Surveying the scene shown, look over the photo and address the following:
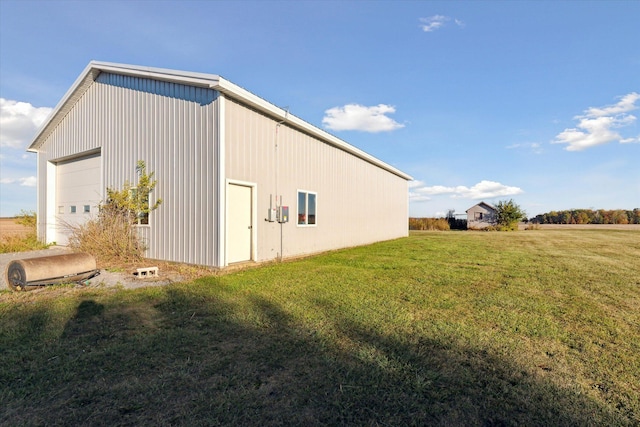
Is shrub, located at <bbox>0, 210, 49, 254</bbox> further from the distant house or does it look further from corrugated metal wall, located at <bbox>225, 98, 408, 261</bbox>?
the distant house

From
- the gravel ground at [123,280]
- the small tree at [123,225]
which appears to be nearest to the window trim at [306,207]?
the small tree at [123,225]

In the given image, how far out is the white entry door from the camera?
8414 millimetres

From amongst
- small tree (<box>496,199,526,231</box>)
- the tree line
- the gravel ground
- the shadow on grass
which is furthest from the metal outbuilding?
the tree line

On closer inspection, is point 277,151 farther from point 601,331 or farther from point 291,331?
point 601,331

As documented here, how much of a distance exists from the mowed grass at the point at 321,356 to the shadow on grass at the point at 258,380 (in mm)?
14

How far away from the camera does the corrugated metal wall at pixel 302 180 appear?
8.76 meters

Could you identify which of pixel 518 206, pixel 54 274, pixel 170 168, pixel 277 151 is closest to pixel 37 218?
pixel 170 168

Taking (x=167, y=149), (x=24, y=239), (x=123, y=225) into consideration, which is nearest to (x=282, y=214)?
(x=167, y=149)

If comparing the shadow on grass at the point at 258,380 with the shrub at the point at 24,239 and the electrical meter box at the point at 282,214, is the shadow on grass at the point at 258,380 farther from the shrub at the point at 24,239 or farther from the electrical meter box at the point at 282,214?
the shrub at the point at 24,239

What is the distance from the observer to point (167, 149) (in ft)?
29.6

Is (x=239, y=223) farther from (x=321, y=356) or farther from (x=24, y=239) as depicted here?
(x=24, y=239)

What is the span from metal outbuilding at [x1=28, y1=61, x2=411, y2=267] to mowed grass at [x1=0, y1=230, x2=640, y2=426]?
288 cm

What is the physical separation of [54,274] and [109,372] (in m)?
4.42

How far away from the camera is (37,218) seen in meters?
13.7
